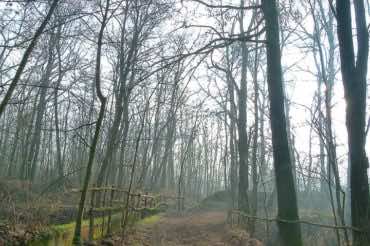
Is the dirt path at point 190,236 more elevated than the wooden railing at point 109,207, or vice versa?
the wooden railing at point 109,207

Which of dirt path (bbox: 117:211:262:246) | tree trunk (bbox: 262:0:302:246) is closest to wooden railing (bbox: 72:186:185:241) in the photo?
dirt path (bbox: 117:211:262:246)

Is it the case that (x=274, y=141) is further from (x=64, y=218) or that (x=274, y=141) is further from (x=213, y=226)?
(x=64, y=218)

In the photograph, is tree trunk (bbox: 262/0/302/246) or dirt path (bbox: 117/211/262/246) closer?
tree trunk (bbox: 262/0/302/246)

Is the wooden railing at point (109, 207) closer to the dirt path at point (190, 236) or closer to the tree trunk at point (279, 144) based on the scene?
the dirt path at point (190, 236)

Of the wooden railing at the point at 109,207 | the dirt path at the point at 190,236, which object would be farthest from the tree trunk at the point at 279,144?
the wooden railing at the point at 109,207

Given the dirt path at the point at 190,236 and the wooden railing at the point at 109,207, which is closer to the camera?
the wooden railing at the point at 109,207

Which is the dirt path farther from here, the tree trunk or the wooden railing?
the tree trunk

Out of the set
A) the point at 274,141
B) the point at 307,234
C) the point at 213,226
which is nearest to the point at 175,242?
the point at 213,226

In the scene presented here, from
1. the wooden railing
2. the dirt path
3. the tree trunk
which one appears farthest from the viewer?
the dirt path

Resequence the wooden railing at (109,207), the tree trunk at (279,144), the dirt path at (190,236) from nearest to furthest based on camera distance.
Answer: the tree trunk at (279,144)
the wooden railing at (109,207)
the dirt path at (190,236)

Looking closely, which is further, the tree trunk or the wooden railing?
the wooden railing

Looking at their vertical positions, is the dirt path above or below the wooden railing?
below

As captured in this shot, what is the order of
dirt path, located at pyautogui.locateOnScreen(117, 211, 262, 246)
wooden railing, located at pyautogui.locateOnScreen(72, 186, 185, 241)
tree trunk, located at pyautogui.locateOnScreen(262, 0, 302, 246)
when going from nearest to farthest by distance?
tree trunk, located at pyautogui.locateOnScreen(262, 0, 302, 246) < wooden railing, located at pyautogui.locateOnScreen(72, 186, 185, 241) < dirt path, located at pyautogui.locateOnScreen(117, 211, 262, 246)

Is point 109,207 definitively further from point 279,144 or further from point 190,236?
point 279,144
